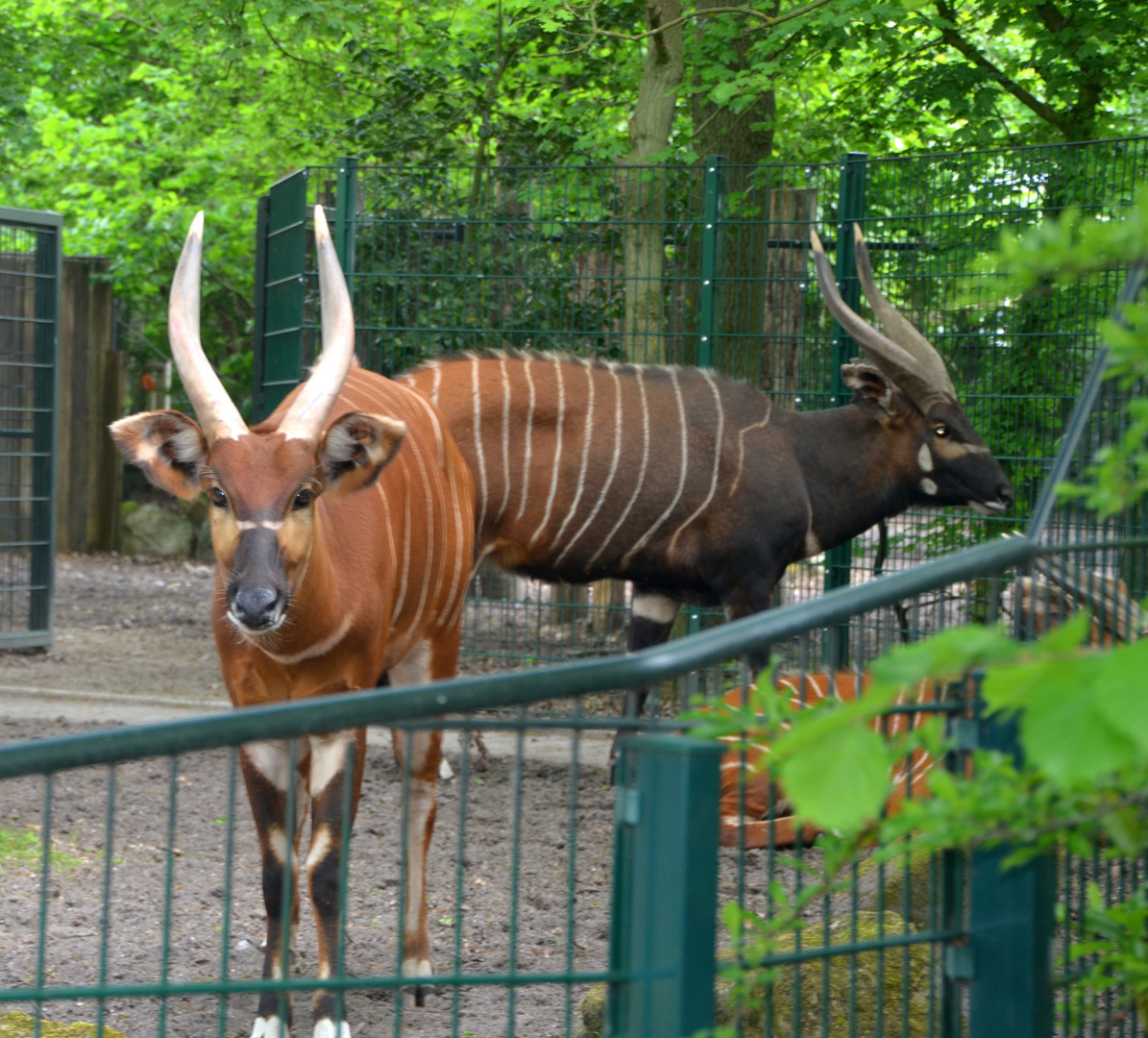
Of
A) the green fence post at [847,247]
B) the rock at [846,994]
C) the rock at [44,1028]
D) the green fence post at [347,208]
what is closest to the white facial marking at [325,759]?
the rock at [44,1028]

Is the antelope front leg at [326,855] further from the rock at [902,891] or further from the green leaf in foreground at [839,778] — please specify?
the green leaf in foreground at [839,778]

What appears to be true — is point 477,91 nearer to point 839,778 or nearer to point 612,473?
point 612,473

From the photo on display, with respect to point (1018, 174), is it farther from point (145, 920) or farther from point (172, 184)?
point (172, 184)

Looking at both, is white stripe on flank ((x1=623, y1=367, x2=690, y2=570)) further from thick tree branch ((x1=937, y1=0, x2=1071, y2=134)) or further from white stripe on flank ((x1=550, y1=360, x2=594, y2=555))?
thick tree branch ((x1=937, y1=0, x2=1071, y2=134))

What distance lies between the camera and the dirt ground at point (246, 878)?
3.79m

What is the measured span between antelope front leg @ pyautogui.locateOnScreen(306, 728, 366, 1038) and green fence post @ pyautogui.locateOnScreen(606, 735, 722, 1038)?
5.82ft

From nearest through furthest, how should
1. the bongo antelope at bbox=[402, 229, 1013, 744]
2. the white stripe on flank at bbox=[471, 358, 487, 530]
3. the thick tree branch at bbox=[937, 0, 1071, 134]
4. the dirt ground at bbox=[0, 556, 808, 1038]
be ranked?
the dirt ground at bbox=[0, 556, 808, 1038] < the white stripe on flank at bbox=[471, 358, 487, 530] < the bongo antelope at bbox=[402, 229, 1013, 744] < the thick tree branch at bbox=[937, 0, 1071, 134]

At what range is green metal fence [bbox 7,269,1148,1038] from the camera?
1.58 m

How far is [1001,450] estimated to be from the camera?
6164mm

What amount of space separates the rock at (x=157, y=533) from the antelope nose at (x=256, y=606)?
1146 cm

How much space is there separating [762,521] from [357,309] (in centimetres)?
254

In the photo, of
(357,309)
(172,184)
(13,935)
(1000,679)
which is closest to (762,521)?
(357,309)

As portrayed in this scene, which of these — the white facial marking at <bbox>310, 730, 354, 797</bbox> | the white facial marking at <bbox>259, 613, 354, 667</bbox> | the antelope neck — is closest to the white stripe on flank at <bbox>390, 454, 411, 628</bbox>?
the white facial marking at <bbox>259, 613, 354, 667</bbox>

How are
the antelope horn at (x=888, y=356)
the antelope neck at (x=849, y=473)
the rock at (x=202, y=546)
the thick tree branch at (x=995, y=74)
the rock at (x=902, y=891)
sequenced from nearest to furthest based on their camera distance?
the rock at (x=902, y=891), the antelope horn at (x=888, y=356), the antelope neck at (x=849, y=473), the thick tree branch at (x=995, y=74), the rock at (x=202, y=546)
